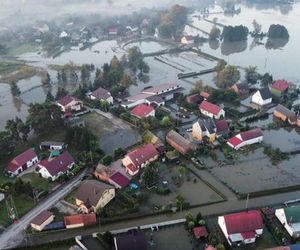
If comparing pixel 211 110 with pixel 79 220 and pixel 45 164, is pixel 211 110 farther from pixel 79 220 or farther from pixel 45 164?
pixel 79 220

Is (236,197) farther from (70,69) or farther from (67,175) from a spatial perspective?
(70,69)

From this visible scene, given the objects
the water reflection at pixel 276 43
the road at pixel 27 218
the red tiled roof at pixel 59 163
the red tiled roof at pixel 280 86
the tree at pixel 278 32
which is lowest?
the road at pixel 27 218

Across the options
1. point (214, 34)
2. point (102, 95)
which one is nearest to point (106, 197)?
point (102, 95)

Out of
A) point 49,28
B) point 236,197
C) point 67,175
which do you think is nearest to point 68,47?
point 49,28

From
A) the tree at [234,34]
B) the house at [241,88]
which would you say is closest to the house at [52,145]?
the house at [241,88]

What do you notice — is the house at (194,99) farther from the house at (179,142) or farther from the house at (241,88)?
the house at (179,142)

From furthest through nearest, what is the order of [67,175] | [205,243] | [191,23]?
[191,23], [67,175], [205,243]

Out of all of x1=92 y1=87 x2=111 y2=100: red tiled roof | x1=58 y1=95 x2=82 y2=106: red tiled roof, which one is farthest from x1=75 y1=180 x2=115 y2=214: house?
x1=92 y1=87 x2=111 y2=100: red tiled roof

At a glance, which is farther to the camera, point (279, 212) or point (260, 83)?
point (260, 83)
